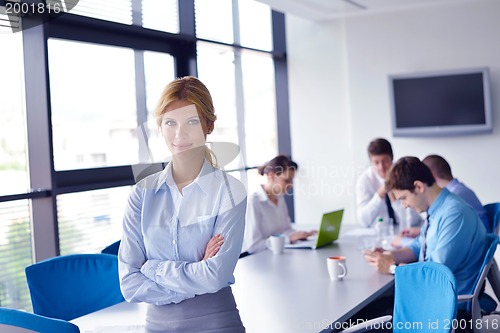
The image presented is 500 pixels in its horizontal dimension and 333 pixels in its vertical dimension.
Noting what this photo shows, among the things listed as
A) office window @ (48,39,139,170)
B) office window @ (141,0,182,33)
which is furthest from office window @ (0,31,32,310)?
office window @ (141,0,182,33)

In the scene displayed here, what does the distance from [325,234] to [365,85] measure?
3.13 meters

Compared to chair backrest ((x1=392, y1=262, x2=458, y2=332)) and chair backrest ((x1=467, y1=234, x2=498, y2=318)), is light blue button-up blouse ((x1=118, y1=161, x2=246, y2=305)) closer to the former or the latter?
chair backrest ((x1=392, y1=262, x2=458, y2=332))

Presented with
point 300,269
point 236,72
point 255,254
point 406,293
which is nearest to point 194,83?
point 406,293

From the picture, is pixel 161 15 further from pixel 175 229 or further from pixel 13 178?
pixel 175 229

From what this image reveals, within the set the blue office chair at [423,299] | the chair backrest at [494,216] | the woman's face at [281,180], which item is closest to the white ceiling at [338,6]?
the woman's face at [281,180]

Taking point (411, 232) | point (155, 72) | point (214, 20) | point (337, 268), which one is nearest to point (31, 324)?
point (337, 268)

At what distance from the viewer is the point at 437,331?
2346mm

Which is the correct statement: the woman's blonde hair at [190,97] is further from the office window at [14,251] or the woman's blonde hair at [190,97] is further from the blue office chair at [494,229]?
the blue office chair at [494,229]

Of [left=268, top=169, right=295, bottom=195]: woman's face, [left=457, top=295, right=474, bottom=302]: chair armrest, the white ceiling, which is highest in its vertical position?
the white ceiling

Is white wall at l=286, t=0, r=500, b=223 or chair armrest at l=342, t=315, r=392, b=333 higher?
white wall at l=286, t=0, r=500, b=223

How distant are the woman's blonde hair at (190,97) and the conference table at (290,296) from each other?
0.90 m

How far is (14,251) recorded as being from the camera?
3977mm

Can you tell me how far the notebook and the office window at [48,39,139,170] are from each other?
1316 millimetres

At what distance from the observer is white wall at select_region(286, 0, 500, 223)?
21.2 feet
